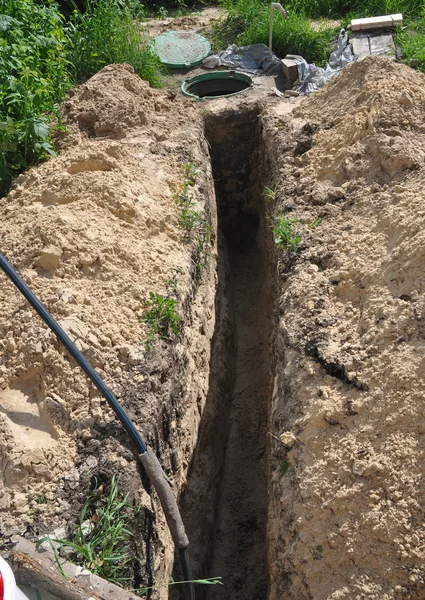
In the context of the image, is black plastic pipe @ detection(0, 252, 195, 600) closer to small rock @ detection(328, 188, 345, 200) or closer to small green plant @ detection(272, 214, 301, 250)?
small green plant @ detection(272, 214, 301, 250)

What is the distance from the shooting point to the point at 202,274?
13.5ft

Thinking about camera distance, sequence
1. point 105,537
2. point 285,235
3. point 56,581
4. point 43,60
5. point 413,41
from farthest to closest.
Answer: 1. point 413,41
2. point 43,60
3. point 285,235
4. point 105,537
5. point 56,581

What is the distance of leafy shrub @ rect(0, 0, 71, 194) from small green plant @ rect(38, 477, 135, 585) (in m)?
2.34

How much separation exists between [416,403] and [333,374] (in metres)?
0.48

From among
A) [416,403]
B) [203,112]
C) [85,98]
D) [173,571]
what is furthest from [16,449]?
[203,112]

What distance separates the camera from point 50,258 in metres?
3.40

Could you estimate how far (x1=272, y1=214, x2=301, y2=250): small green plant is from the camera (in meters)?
3.89

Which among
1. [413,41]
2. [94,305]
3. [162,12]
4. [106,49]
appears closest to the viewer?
[94,305]

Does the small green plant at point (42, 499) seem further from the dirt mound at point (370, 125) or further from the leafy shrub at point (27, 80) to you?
the dirt mound at point (370, 125)

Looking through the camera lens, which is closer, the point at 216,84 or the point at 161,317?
the point at 161,317

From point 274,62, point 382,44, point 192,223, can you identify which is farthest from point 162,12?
point 192,223

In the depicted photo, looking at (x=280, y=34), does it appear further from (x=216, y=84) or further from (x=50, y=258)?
(x=50, y=258)

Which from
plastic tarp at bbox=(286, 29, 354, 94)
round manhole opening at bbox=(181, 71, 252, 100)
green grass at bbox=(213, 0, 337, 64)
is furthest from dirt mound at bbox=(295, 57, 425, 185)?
green grass at bbox=(213, 0, 337, 64)

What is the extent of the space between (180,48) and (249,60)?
719 millimetres
